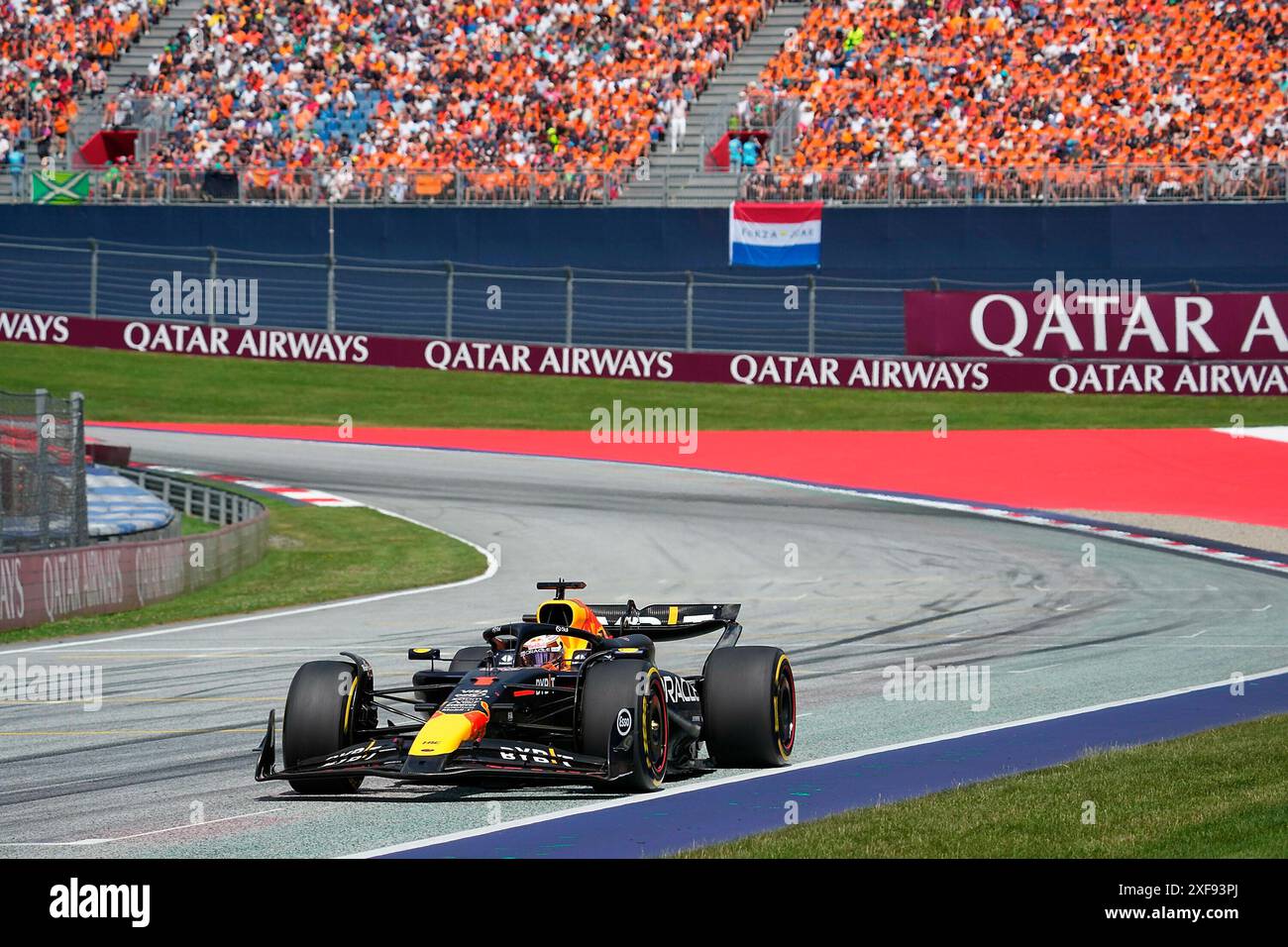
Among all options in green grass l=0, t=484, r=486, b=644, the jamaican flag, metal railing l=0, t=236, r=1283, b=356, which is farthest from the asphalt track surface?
the jamaican flag

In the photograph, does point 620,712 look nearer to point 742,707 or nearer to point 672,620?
point 742,707

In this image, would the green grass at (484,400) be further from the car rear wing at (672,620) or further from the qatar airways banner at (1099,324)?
the car rear wing at (672,620)

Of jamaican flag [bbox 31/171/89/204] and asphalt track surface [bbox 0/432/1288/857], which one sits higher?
jamaican flag [bbox 31/171/89/204]

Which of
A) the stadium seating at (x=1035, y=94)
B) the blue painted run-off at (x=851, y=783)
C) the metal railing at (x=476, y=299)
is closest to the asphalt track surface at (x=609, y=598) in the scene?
the blue painted run-off at (x=851, y=783)

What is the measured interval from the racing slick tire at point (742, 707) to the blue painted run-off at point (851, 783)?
0.60 ft

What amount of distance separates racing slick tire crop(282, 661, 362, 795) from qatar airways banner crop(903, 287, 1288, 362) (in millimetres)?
25668

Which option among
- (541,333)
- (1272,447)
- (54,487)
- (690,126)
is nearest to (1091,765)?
(54,487)

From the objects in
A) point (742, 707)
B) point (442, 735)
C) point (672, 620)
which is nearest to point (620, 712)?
point (442, 735)

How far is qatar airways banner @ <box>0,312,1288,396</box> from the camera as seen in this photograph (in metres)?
32.8

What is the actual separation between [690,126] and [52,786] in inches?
1256

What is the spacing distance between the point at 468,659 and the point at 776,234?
1056 inches

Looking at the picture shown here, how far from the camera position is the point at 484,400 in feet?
110

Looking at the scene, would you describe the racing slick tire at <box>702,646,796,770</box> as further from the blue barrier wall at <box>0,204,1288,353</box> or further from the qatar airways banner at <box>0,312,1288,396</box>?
the qatar airways banner at <box>0,312,1288,396</box>
